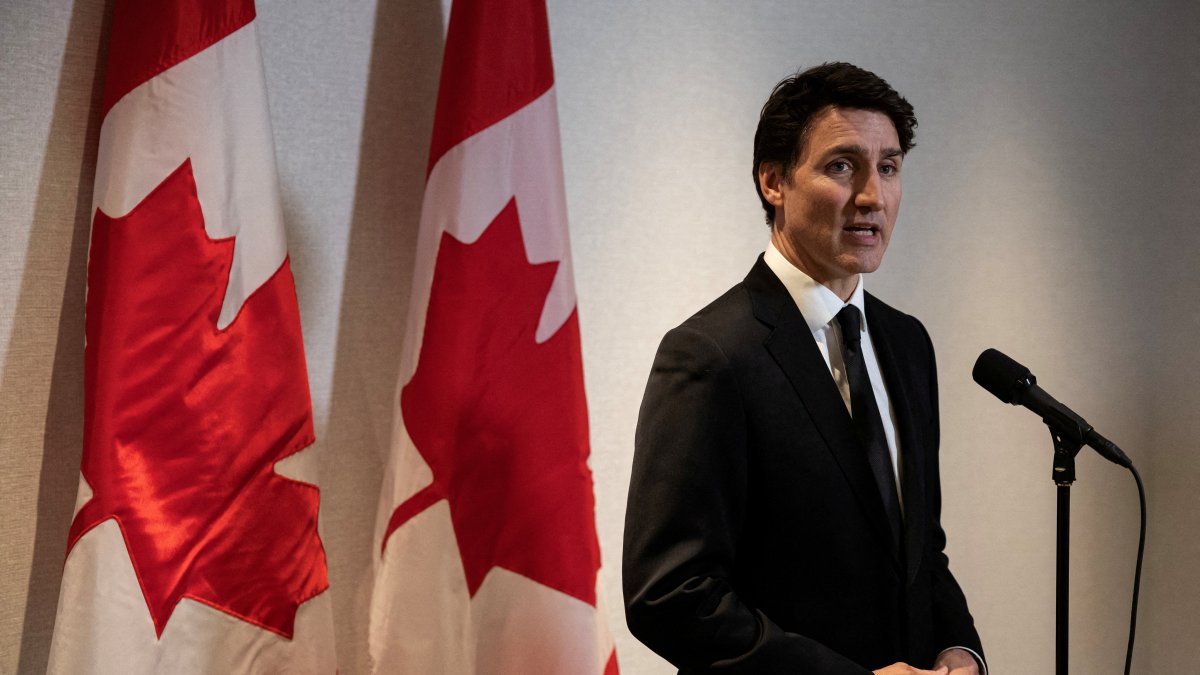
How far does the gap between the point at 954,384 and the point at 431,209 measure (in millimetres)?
1642

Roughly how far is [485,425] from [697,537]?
0.56 meters

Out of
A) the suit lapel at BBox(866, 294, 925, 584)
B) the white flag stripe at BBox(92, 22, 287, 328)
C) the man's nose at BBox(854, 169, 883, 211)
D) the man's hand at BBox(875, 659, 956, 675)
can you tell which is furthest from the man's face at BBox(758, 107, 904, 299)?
the white flag stripe at BBox(92, 22, 287, 328)

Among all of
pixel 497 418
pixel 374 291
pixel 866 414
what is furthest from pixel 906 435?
pixel 374 291

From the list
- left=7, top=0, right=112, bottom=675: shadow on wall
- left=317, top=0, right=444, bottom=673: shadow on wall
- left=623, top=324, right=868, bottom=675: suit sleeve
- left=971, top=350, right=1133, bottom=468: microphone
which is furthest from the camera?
left=317, top=0, right=444, bottom=673: shadow on wall

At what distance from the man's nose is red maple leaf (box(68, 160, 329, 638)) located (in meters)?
0.88

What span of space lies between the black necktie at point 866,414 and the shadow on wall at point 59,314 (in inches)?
47.2

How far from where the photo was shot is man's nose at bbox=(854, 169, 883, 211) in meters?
1.35

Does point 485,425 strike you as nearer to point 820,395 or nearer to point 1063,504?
point 820,395

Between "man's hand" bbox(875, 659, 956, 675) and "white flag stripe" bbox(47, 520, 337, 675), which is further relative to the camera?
"white flag stripe" bbox(47, 520, 337, 675)

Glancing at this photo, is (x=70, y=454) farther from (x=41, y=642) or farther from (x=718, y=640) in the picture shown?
(x=718, y=640)

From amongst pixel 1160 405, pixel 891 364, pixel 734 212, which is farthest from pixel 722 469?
pixel 1160 405

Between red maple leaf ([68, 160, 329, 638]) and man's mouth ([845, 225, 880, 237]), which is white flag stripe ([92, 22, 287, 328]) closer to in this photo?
red maple leaf ([68, 160, 329, 638])

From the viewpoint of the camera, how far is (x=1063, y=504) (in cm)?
137

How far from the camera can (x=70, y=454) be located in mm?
1605
